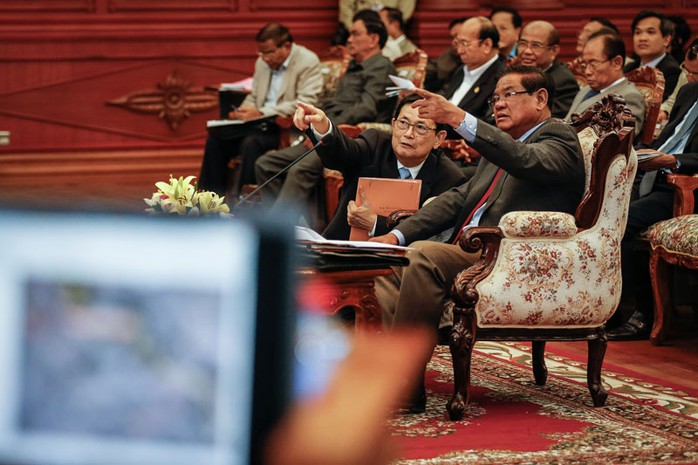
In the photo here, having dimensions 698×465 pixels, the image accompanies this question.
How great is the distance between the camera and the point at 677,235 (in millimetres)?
4262

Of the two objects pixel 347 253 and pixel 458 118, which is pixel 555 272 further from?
pixel 347 253

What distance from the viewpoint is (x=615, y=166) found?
3.34 metres

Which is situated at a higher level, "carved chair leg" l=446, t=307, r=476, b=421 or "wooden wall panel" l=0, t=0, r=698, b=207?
"wooden wall panel" l=0, t=0, r=698, b=207

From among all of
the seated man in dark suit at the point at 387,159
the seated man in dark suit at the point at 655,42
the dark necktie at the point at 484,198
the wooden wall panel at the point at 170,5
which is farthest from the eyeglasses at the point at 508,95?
the wooden wall panel at the point at 170,5

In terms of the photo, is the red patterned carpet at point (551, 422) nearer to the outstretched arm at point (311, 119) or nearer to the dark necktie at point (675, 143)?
the outstretched arm at point (311, 119)

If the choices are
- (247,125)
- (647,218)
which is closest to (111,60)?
(247,125)

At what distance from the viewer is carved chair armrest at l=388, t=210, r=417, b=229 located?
3752 millimetres

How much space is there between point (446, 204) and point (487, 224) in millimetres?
276

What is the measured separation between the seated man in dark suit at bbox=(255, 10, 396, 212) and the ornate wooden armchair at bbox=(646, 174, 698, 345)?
7.56 ft

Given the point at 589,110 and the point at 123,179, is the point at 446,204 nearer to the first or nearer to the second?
the point at 589,110

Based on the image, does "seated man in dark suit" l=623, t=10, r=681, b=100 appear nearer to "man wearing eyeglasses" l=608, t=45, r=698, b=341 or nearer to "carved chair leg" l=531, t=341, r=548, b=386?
"man wearing eyeglasses" l=608, t=45, r=698, b=341

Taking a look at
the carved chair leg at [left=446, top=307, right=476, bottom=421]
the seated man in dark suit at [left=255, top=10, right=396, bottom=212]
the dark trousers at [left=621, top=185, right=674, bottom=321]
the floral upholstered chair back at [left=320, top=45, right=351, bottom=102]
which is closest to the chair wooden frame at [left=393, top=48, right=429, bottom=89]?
the seated man in dark suit at [left=255, top=10, right=396, bottom=212]

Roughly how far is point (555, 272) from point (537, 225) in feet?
0.50

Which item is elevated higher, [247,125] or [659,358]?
[247,125]
